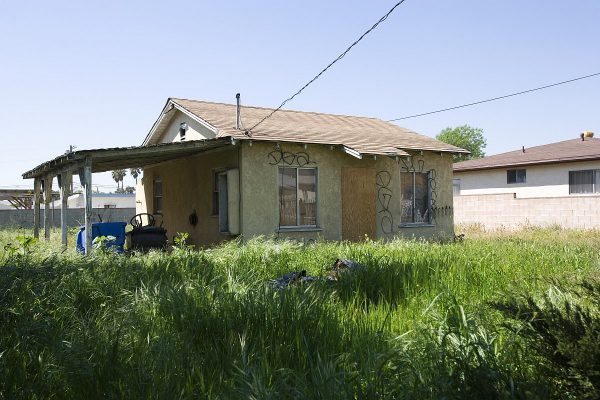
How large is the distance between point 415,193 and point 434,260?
8669 mm

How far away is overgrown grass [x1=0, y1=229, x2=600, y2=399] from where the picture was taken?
3.12m

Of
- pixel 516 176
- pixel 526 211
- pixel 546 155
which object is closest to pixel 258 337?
pixel 526 211

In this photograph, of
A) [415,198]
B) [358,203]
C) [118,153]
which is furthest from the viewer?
[415,198]

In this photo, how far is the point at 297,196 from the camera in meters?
13.8

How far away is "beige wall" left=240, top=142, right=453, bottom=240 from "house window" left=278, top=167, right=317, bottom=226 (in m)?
0.21

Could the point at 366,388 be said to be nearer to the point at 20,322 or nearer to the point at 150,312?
the point at 150,312

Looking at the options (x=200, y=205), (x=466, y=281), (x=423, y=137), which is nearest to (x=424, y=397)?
(x=466, y=281)

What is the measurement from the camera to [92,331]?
430 cm

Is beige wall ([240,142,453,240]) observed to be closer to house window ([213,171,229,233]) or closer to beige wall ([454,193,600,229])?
house window ([213,171,229,233])

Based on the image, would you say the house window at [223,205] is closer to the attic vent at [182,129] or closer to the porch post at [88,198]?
the porch post at [88,198]

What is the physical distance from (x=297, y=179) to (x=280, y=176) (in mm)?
507

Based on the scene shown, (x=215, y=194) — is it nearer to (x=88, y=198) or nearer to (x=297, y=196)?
(x=297, y=196)

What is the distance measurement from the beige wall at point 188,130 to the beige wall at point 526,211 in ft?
A: 45.9

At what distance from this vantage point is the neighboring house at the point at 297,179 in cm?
1303
